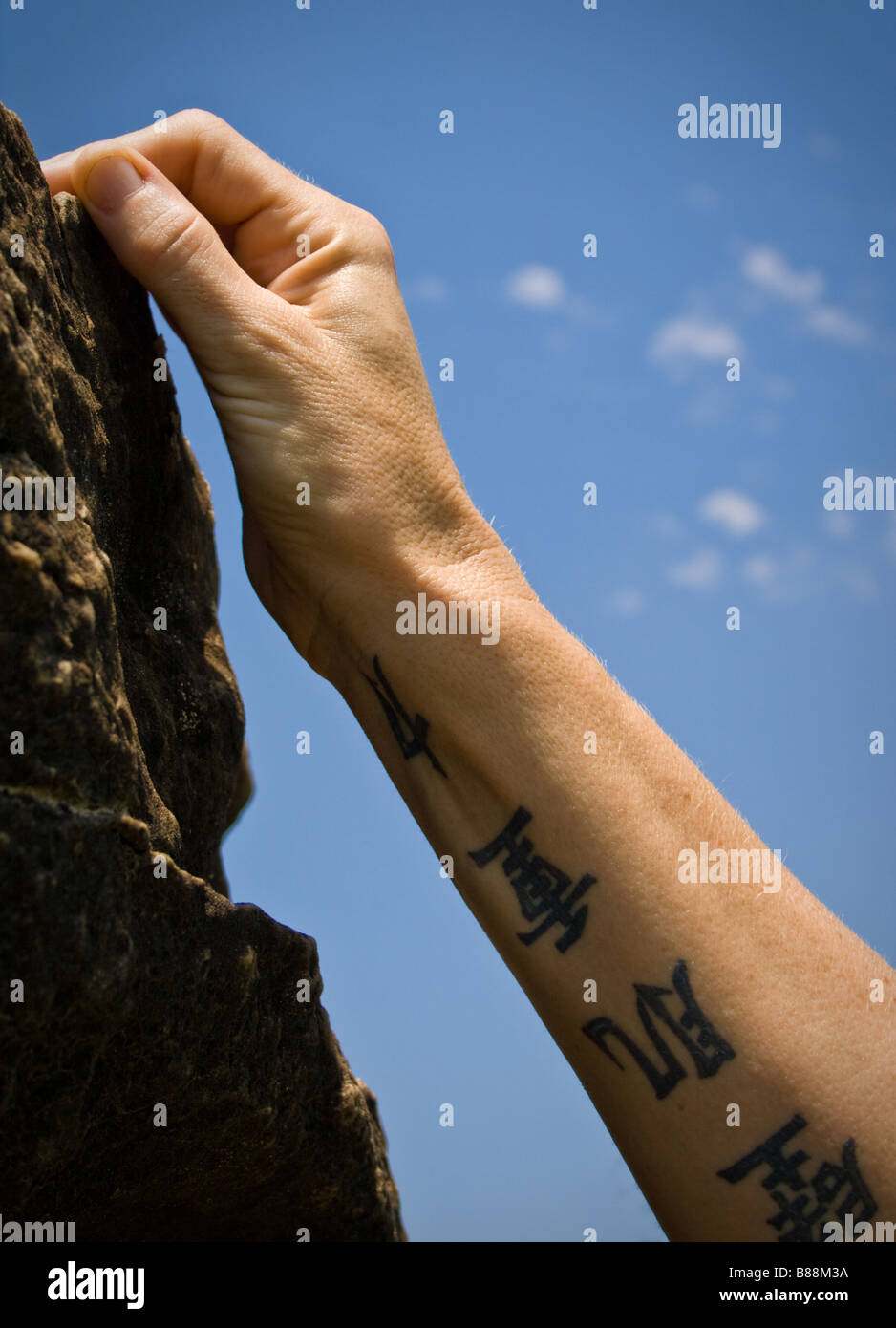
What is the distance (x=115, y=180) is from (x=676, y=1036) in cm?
214

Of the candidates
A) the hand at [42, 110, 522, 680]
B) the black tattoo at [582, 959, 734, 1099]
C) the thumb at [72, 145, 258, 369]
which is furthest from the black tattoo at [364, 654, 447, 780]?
the thumb at [72, 145, 258, 369]

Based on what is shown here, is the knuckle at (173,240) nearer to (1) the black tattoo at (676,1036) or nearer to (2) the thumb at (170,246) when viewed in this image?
(2) the thumb at (170,246)

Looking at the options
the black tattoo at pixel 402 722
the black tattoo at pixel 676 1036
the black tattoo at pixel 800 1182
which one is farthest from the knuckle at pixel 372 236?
the black tattoo at pixel 800 1182

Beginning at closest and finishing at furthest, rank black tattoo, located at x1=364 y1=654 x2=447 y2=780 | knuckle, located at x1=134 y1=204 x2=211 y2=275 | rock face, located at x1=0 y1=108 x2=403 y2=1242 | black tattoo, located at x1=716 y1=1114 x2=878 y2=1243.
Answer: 1. rock face, located at x1=0 y1=108 x2=403 y2=1242
2. black tattoo, located at x1=716 y1=1114 x2=878 y2=1243
3. knuckle, located at x1=134 y1=204 x2=211 y2=275
4. black tattoo, located at x1=364 y1=654 x2=447 y2=780

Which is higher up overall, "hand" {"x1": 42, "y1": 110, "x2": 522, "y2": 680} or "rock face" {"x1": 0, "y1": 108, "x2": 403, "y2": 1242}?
"hand" {"x1": 42, "y1": 110, "x2": 522, "y2": 680}

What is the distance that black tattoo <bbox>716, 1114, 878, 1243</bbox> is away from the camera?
2.04 meters

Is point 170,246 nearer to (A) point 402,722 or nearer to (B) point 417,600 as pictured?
(B) point 417,600

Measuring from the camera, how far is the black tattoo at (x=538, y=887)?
2176 millimetres

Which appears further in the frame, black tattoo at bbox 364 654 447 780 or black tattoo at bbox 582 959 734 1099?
black tattoo at bbox 364 654 447 780

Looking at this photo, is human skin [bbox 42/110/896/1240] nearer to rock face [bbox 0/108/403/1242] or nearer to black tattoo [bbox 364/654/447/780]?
black tattoo [bbox 364/654/447/780]

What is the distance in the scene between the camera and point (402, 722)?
2336 mm

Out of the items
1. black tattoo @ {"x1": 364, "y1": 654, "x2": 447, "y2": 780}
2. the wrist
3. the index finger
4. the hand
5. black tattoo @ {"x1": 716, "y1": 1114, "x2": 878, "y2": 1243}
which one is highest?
the index finger

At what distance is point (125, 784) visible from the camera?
179 centimetres
